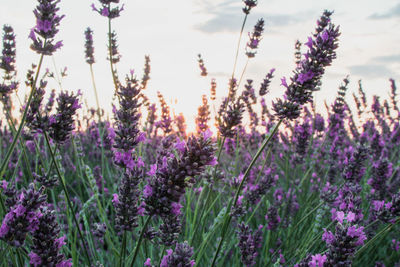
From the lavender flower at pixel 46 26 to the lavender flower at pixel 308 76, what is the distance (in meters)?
1.30

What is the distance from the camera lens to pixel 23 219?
1098 millimetres

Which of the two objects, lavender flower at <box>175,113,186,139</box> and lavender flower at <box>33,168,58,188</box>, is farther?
lavender flower at <box>175,113,186,139</box>

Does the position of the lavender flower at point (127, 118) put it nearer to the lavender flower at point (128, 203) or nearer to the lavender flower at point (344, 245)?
the lavender flower at point (128, 203)

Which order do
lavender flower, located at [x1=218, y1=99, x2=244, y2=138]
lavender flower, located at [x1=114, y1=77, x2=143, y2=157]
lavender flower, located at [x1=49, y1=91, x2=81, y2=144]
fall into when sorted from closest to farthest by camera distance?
1. lavender flower, located at [x1=114, y1=77, x2=143, y2=157]
2. lavender flower, located at [x1=49, y1=91, x2=81, y2=144]
3. lavender flower, located at [x1=218, y1=99, x2=244, y2=138]

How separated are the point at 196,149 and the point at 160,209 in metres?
0.26

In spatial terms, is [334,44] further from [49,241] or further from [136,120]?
[49,241]

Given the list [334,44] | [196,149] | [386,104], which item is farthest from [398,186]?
[386,104]

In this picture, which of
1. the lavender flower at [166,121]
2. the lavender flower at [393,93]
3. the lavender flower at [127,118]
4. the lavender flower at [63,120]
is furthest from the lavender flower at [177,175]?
the lavender flower at [393,93]

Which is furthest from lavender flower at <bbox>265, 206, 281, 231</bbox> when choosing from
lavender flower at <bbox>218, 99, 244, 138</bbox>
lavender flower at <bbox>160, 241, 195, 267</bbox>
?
lavender flower at <bbox>160, 241, 195, 267</bbox>

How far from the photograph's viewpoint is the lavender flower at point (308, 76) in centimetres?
172

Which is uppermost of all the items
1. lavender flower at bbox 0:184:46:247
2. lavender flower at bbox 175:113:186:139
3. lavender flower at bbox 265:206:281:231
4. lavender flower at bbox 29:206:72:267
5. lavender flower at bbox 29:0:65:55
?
lavender flower at bbox 29:0:65:55

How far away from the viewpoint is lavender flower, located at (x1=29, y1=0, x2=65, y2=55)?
71.7 inches

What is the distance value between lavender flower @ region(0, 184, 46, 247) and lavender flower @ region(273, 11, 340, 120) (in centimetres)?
119

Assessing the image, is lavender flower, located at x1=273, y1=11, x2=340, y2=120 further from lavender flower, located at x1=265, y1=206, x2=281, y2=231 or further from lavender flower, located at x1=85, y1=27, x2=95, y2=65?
lavender flower, located at x1=85, y1=27, x2=95, y2=65
